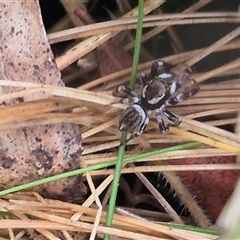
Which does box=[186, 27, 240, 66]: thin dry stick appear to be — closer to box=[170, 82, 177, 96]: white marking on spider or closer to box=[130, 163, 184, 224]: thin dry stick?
box=[170, 82, 177, 96]: white marking on spider

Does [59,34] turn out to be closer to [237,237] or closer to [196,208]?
[196,208]

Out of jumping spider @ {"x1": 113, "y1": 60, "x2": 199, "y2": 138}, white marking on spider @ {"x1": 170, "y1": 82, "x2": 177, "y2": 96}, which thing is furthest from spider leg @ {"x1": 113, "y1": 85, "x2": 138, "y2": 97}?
white marking on spider @ {"x1": 170, "y1": 82, "x2": 177, "y2": 96}

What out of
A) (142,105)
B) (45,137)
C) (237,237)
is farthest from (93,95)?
(237,237)

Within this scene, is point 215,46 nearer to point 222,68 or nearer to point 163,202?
point 222,68

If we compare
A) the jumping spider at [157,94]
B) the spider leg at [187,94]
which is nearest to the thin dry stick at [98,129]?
the jumping spider at [157,94]

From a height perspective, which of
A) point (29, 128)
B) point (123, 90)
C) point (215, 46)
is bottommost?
point (29, 128)

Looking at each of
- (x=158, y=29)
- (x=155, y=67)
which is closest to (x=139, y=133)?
(x=155, y=67)
